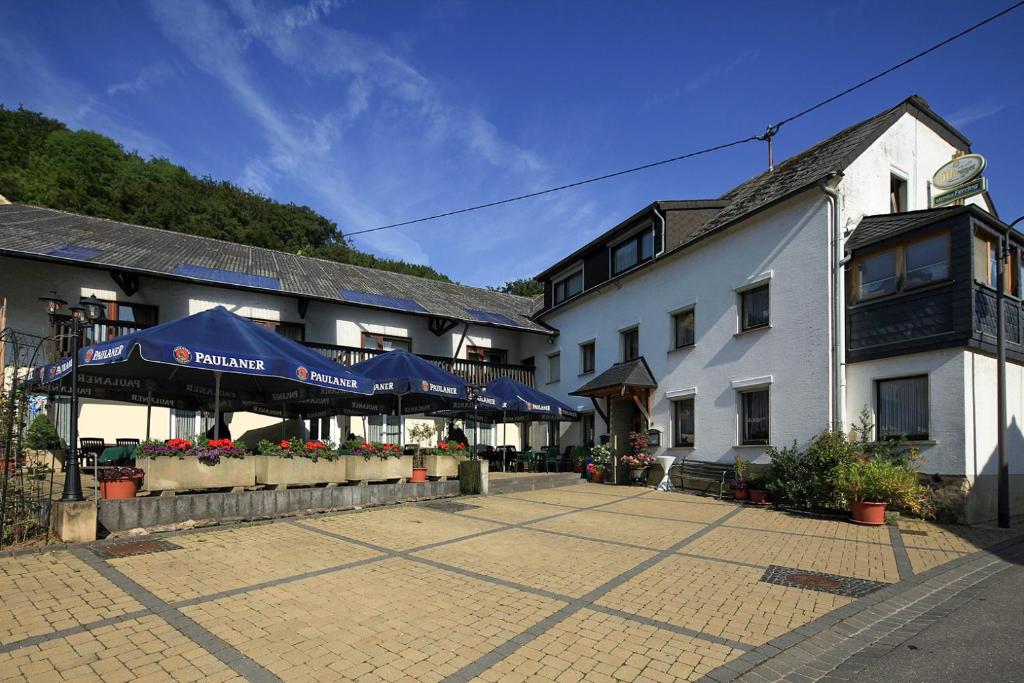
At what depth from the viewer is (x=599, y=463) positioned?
57.4ft

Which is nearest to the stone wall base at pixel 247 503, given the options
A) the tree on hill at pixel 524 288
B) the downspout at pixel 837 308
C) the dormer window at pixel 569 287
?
the downspout at pixel 837 308

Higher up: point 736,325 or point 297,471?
point 736,325

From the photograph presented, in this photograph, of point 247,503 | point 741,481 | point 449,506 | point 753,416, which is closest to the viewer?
point 247,503

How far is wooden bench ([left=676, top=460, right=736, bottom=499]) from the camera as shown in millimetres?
14086

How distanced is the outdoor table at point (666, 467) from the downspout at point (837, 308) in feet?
15.8

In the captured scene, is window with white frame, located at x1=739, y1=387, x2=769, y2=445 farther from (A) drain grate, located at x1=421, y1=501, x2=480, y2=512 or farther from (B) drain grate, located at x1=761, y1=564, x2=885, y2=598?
(B) drain grate, located at x1=761, y1=564, x2=885, y2=598

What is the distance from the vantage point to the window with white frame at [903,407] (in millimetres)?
11195

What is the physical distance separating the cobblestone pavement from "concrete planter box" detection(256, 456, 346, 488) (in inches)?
44.9

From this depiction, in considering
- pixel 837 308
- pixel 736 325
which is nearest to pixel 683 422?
pixel 736 325

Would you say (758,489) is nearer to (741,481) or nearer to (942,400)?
(741,481)

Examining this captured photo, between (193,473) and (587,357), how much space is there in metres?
15.1

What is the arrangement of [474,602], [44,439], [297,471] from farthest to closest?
1. [44,439]
2. [297,471]
3. [474,602]

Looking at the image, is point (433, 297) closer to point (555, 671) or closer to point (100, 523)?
point (100, 523)

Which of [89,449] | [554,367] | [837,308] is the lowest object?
[89,449]
